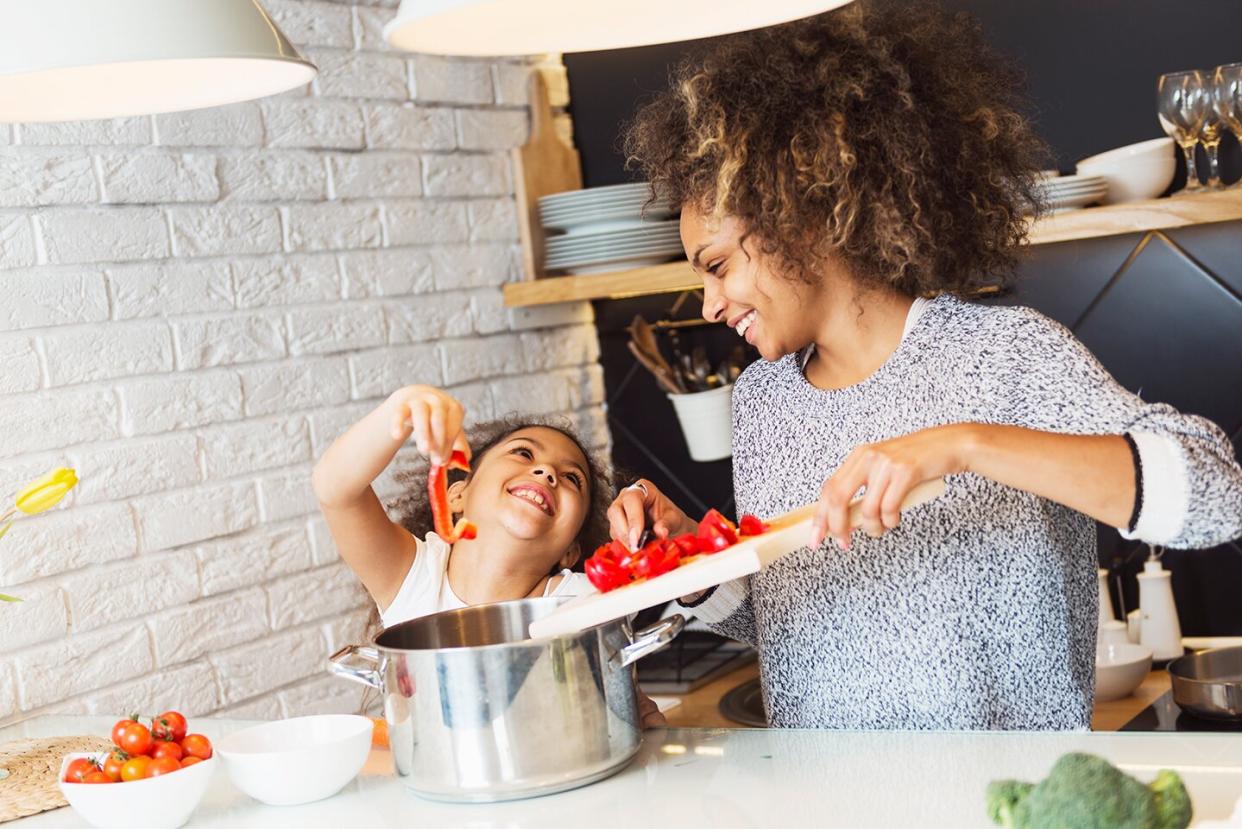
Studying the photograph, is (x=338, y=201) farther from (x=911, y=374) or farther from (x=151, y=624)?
(x=911, y=374)

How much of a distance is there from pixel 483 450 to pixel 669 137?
630 millimetres

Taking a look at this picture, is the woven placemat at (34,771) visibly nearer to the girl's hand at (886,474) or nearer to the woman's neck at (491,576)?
the woman's neck at (491,576)

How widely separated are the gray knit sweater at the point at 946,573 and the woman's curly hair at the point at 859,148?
94 millimetres

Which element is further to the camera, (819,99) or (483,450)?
(483,450)

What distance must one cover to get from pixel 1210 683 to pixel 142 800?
1476 mm

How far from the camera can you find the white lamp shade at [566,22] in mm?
1033

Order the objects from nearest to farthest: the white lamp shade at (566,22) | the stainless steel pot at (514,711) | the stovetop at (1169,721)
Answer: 1. the white lamp shade at (566,22)
2. the stainless steel pot at (514,711)
3. the stovetop at (1169,721)

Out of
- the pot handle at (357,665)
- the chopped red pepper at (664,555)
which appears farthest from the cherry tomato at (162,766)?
the chopped red pepper at (664,555)

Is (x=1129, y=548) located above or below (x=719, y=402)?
below

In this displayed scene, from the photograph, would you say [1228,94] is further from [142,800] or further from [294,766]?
[142,800]

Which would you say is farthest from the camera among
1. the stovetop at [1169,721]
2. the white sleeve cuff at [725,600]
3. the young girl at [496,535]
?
the stovetop at [1169,721]

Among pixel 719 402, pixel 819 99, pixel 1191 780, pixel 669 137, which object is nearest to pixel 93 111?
pixel 669 137

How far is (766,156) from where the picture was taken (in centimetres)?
150

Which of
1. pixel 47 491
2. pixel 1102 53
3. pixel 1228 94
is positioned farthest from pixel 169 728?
pixel 1102 53
